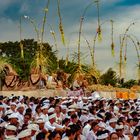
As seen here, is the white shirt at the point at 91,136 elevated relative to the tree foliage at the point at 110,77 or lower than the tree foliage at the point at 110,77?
lower

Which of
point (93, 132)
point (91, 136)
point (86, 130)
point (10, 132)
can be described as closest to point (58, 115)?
point (86, 130)

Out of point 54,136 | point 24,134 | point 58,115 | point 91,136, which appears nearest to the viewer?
point 24,134

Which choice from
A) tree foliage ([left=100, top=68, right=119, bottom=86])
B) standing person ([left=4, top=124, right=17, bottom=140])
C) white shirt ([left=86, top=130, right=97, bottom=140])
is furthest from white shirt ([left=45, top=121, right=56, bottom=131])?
tree foliage ([left=100, top=68, right=119, bottom=86])

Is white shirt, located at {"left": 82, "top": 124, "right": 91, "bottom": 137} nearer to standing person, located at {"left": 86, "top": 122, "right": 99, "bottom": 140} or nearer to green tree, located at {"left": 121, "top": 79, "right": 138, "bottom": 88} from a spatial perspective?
standing person, located at {"left": 86, "top": 122, "right": 99, "bottom": 140}

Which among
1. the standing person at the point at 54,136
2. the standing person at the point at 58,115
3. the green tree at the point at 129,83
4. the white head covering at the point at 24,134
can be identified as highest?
the green tree at the point at 129,83

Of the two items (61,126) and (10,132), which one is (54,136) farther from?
(61,126)

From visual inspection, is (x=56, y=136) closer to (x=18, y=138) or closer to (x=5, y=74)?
Answer: (x=18, y=138)

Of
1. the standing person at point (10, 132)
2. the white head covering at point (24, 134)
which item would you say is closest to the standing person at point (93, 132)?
the standing person at point (10, 132)

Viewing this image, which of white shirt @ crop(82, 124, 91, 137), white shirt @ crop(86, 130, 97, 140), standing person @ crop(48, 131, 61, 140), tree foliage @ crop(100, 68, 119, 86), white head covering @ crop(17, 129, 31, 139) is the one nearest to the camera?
white head covering @ crop(17, 129, 31, 139)

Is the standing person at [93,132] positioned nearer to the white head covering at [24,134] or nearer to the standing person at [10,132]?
the standing person at [10,132]

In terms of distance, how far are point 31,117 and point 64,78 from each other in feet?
75.2

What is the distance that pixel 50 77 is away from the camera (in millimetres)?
36469

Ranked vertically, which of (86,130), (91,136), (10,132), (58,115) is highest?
(58,115)

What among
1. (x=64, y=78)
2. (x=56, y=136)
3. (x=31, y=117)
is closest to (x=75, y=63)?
(x=64, y=78)
